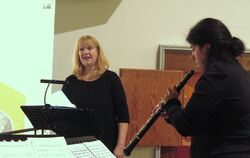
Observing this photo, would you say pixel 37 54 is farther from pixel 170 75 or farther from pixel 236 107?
pixel 236 107

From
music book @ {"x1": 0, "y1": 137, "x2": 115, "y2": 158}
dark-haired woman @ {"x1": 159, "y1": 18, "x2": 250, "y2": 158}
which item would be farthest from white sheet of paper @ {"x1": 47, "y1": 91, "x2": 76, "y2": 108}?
music book @ {"x1": 0, "y1": 137, "x2": 115, "y2": 158}

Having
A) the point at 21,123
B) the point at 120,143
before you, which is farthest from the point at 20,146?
the point at 21,123

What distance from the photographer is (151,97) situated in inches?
143

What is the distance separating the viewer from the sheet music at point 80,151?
1372 mm

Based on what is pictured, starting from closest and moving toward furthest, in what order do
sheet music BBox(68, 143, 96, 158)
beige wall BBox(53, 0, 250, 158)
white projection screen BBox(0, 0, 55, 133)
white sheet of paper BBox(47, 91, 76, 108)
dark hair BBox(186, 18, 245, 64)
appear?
sheet music BBox(68, 143, 96, 158)
dark hair BBox(186, 18, 245, 64)
white sheet of paper BBox(47, 91, 76, 108)
white projection screen BBox(0, 0, 55, 133)
beige wall BBox(53, 0, 250, 158)

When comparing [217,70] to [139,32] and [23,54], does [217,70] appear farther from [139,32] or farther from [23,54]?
[139,32]

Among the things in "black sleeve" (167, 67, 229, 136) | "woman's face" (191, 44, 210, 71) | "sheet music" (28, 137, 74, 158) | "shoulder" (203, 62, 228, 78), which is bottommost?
"sheet music" (28, 137, 74, 158)

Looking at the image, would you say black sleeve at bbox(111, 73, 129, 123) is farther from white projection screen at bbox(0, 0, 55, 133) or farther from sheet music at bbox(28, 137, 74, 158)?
sheet music at bbox(28, 137, 74, 158)

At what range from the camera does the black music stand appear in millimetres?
1971

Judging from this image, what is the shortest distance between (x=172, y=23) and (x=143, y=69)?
0.54 m

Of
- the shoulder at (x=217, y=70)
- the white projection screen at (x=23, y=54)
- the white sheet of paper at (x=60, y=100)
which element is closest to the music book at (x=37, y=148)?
the shoulder at (x=217, y=70)

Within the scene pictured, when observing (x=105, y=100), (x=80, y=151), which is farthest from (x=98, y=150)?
(x=105, y=100)

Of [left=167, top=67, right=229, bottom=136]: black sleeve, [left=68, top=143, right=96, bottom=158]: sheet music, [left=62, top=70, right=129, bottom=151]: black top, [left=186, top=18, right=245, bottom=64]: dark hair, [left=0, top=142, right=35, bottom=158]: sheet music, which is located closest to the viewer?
[left=0, top=142, right=35, bottom=158]: sheet music

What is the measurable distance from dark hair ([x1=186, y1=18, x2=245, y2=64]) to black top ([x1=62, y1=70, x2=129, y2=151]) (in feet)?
3.05
